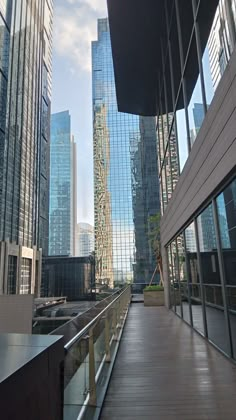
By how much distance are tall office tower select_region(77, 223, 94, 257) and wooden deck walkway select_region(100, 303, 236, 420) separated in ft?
131

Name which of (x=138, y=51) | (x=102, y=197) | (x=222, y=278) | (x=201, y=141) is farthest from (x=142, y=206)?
(x=222, y=278)

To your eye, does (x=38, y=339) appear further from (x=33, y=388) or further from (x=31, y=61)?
(x=31, y=61)

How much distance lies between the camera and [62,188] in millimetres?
64875

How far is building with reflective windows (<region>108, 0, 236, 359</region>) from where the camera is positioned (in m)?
4.16

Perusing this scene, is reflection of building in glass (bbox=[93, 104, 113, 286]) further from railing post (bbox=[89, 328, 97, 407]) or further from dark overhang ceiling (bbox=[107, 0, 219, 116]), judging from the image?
railing post (bbox=[89, 328, 97, 407])

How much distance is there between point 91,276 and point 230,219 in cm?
3748

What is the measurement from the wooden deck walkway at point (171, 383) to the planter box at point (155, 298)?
7.97 m

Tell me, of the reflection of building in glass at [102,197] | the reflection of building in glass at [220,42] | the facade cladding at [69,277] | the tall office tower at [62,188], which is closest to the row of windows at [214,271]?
the reflection of building in glass at [220,42]

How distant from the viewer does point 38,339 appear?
138cm

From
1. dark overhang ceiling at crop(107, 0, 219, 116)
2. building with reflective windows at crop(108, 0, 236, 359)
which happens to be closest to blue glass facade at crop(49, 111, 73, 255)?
dark overhang ceiling at crop(107, 0, 219, 116)

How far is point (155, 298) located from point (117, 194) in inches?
858

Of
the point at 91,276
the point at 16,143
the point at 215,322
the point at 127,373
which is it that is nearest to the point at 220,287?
the point at 215,322

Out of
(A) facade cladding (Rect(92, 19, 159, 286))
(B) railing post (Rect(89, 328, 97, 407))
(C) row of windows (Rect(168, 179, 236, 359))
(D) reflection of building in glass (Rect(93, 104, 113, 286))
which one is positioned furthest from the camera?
(D) reflection of building in glass (Rect(93, 104, 113, 286))

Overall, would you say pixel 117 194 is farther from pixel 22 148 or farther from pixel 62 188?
pixel 62 188
